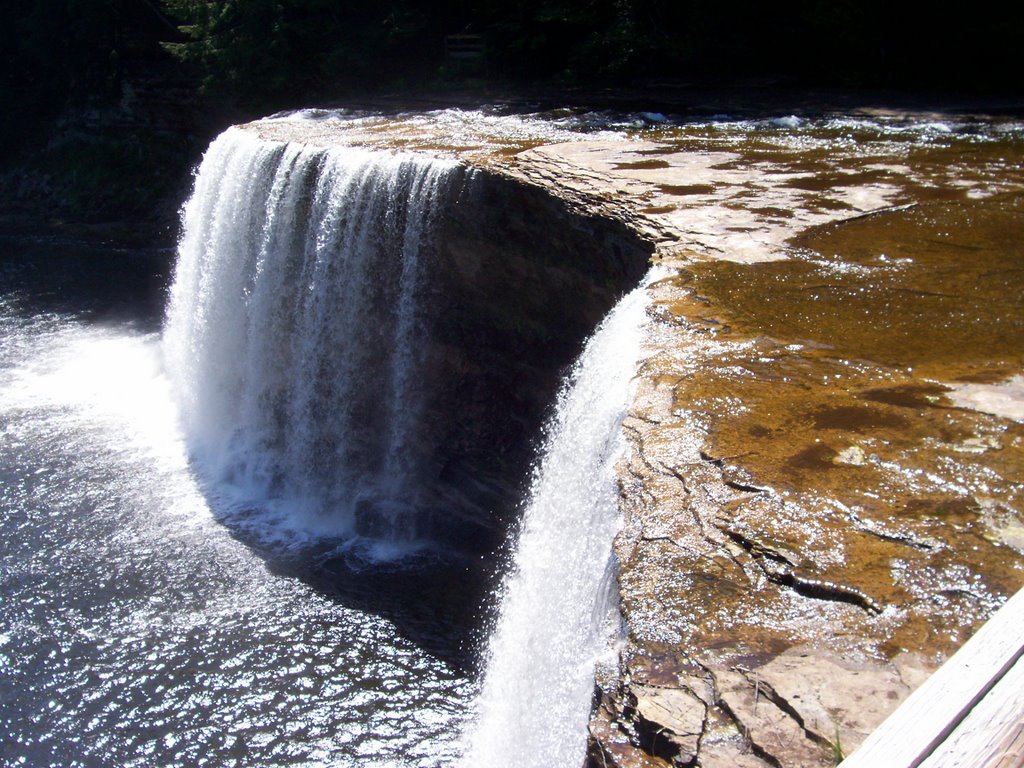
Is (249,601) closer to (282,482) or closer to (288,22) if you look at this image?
(282,482)

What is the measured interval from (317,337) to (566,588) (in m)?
6.31

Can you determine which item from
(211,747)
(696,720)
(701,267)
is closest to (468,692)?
(211,747)

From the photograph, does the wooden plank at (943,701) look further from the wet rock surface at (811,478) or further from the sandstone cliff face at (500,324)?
the sandstone cliff face at (500,324)

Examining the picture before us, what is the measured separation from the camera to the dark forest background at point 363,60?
40.2 ft

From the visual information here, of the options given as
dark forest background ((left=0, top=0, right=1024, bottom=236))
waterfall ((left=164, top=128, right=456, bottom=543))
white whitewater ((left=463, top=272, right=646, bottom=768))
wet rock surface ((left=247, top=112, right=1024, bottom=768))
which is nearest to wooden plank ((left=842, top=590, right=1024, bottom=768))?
wet rock surface ((left=247, top=112, right=1024, bottom=768))

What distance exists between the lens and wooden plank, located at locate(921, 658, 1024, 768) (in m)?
1.22

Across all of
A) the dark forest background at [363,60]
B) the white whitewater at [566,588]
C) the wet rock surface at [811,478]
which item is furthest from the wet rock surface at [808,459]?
the dark forest background at [363,60]

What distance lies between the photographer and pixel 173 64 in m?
20.8

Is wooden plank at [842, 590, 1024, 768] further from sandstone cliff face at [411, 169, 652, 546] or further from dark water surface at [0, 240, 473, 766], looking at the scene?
sandstone cliff face at [411, 169, 652, 546]

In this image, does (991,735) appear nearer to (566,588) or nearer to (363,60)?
(566,588)

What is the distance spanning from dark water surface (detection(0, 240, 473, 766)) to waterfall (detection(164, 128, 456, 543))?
79cm

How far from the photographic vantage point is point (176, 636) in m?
7.36

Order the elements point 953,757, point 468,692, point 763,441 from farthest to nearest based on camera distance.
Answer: point 468,692 → point 763,441 → point 953,757

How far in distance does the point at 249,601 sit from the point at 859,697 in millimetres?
6245
